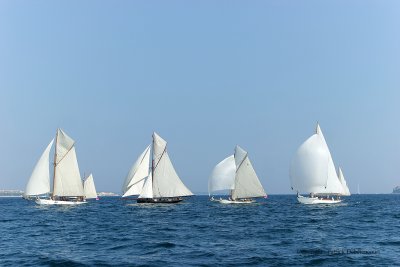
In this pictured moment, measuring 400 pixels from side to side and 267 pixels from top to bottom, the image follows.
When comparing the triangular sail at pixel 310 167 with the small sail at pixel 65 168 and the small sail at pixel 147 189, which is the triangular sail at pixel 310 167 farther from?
the small sail at pixel 65 168

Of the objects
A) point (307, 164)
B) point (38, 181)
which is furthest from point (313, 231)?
point (38, 181)

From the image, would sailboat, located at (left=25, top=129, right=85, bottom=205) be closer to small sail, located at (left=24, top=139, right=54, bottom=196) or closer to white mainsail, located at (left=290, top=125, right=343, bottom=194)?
small sail, located at (left=24, top=139, right=54, bottom=196)

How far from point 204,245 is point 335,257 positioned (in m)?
9.45

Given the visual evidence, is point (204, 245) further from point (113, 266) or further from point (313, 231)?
point (313, 231)

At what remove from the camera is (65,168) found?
99000 mm

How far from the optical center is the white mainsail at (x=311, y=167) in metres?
95.9

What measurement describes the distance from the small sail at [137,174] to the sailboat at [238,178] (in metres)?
16.9

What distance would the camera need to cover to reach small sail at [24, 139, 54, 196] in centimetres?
9481

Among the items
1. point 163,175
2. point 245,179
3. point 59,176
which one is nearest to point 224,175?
point 245,179

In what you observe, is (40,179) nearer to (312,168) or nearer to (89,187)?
(89,187)

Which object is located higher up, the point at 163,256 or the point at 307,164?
the point at 307,164

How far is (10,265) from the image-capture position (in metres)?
26.5

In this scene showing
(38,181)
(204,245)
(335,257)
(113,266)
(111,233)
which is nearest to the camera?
(113,266)

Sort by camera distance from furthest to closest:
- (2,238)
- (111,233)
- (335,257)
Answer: (111,233), (2,238), (335,257)
